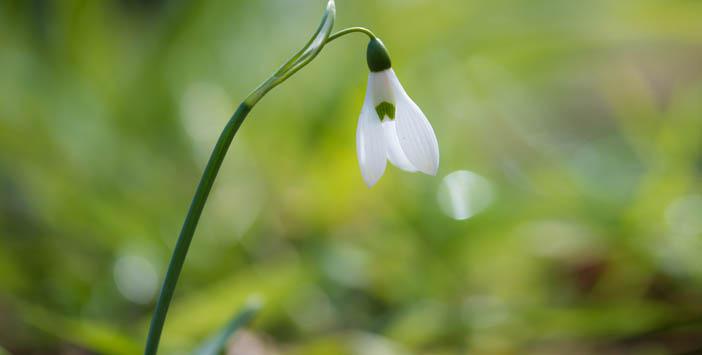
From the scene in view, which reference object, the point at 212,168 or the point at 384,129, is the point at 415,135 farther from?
the point at 212,168

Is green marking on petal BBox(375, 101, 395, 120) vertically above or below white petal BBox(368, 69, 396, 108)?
below

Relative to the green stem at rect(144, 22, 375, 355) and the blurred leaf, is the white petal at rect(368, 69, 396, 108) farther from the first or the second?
the blurred leaf

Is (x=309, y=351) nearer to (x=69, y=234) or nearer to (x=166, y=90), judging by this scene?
(x=69, y=234)

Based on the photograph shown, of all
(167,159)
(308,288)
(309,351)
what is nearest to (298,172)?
(167,159)

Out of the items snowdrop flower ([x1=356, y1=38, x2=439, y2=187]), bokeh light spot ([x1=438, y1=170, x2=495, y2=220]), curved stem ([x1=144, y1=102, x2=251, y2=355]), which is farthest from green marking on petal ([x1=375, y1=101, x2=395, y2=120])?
bokeh light spot ([x1=438, y1=170, x2=495, y2=220])

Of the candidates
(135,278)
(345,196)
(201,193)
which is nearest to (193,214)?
(201,193)

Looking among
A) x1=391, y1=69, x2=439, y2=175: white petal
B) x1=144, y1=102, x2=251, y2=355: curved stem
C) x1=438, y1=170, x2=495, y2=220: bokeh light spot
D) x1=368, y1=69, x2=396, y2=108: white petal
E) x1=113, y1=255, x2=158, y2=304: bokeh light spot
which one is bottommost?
x1=144, y1=102, x2=251, y2=355: curved stem

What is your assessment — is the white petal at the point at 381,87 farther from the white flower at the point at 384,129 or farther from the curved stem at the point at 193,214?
the curved stem at the point at 193,214
